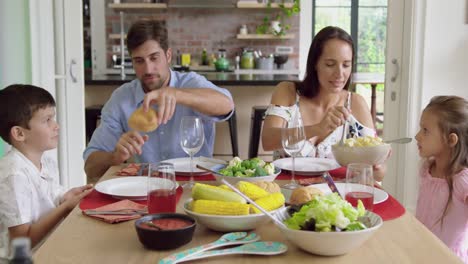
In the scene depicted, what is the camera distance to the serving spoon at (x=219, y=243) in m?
1.09

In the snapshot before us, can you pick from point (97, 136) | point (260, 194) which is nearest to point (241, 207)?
point (260, 194)

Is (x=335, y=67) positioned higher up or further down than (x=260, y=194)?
higher up

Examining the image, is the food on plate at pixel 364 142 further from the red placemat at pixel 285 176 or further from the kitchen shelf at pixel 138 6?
the kitchen shelf at pixel 138 6

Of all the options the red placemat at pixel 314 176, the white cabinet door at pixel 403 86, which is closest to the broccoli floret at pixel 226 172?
the red placemat at pixel 314 176

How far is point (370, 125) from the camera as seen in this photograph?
96.6 inches

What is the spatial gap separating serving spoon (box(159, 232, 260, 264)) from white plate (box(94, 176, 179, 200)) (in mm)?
428

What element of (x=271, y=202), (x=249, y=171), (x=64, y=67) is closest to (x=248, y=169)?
(x=249, y=171)

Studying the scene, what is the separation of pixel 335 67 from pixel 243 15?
485cm

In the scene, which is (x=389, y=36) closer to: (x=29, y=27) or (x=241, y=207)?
(x=29, y=27)

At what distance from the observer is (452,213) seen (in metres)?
1.90

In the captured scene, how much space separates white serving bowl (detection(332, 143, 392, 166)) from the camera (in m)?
1.74

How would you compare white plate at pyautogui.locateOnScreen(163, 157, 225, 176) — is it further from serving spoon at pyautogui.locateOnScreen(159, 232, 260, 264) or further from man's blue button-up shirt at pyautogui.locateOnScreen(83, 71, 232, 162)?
serving spoon at pyautogui.locateOnScreen(159, 232, 260, 264)

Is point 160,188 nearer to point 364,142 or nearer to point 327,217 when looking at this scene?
point 327,217

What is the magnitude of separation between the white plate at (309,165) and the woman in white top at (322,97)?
0.17 metres
